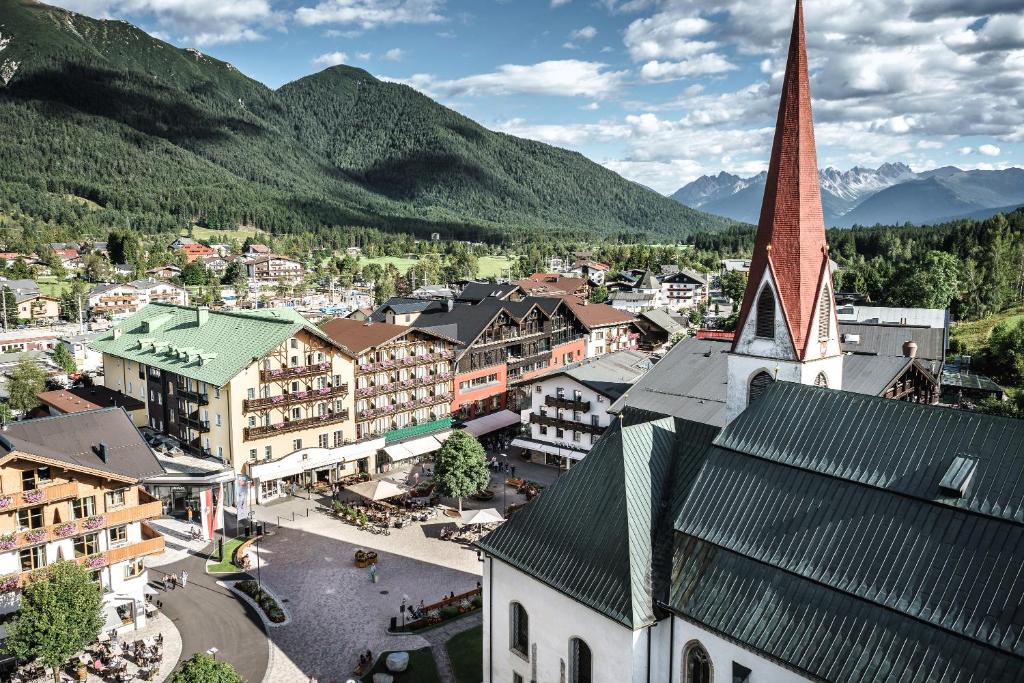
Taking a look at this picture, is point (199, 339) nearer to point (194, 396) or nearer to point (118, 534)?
point (194, 396)

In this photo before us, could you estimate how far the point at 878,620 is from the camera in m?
20.0

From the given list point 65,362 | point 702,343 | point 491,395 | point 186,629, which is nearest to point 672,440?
point 186,629

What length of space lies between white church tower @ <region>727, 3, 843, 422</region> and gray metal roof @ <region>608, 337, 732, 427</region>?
2189 cm

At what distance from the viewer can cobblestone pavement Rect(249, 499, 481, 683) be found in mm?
34656

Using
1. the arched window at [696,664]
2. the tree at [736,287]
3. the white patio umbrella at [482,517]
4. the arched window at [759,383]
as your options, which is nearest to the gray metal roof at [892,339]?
the white patio umbrella at [482,517]

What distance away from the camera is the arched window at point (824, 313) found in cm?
2916

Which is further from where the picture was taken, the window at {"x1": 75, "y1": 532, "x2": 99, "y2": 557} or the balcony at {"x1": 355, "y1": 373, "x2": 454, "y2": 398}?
the balcony at {"x1": 355, "y1": 373, "x2": 454, "y2": 398}

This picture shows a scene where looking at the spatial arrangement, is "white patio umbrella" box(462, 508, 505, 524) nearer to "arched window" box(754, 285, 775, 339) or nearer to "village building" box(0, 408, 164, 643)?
"village building" box(0, 408, 164, 643)

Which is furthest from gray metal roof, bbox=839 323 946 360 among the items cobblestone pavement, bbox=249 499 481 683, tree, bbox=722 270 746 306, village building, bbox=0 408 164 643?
tree, bbox=722 270 746 306

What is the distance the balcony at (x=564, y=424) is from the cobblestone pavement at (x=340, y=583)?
15670 mm

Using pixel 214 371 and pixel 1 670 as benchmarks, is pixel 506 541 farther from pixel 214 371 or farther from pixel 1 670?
pixel 214 371

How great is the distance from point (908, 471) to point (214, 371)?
4896cm

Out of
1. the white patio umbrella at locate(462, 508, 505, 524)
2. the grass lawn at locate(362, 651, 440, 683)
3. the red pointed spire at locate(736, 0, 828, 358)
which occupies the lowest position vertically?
the grass lawn at locate(362, 651, 440, 683)

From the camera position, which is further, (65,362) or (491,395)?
(65,362)
